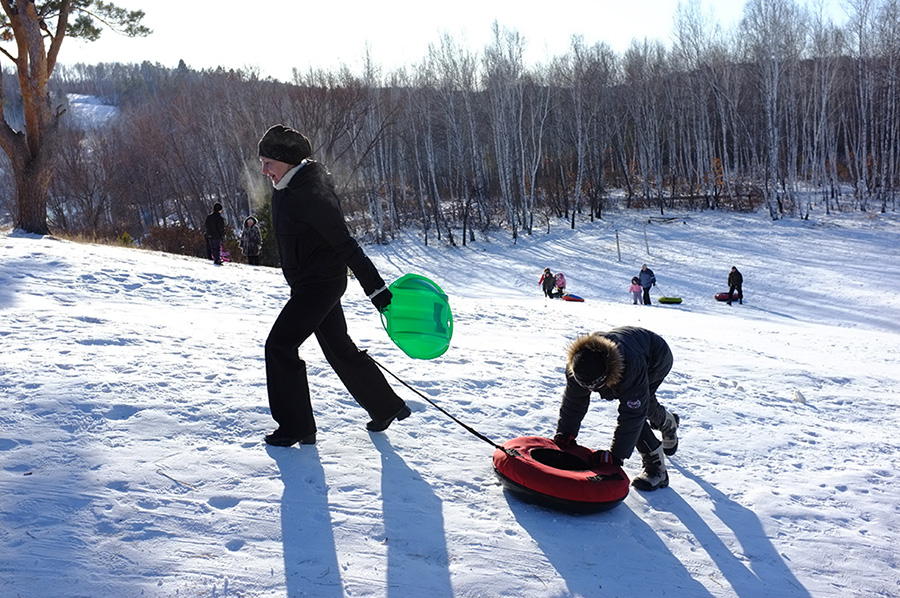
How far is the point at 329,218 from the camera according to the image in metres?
3.39

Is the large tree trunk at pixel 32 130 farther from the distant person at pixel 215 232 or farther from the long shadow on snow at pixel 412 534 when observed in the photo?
the long shadow on snow at pixel 412 534

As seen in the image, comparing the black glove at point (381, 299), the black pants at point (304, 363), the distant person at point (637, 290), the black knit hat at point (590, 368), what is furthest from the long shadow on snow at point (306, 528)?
the distant person at point (637, 290)

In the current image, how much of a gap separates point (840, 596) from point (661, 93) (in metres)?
40.4

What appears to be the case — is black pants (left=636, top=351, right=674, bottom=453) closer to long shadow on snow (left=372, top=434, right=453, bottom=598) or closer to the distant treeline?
long shadow on snow (left=372, top=434, right=453, bottom=598)

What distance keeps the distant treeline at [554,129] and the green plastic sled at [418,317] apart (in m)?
26.2

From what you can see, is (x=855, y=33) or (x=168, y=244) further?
(x=855, y=33)

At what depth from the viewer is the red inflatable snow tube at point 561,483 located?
324 centimetres

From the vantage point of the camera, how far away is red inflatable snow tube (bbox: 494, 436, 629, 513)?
324 cm

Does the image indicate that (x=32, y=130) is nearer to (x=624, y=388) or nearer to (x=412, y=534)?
(x=412, y=534)

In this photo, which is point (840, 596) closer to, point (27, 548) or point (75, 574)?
point (75, 574)

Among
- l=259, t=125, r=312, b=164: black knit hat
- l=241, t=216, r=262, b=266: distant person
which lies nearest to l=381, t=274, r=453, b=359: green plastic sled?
l=259, t=125, r=312, b=164: black knit hat

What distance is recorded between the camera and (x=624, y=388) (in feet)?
11.1

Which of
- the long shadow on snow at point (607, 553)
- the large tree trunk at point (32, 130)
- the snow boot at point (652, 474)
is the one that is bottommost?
the long shadow on snow at point (607, 553)

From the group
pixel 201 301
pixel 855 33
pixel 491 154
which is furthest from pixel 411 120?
pixel 201 301
